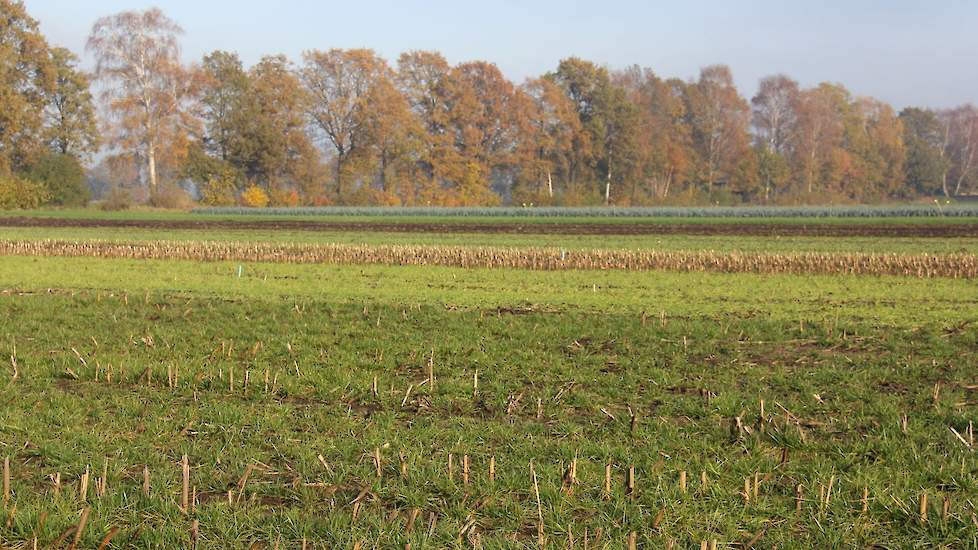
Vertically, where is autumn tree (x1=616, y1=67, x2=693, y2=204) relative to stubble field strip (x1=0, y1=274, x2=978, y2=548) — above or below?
above

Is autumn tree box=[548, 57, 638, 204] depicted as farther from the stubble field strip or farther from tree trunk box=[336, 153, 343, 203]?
the stubble field strip

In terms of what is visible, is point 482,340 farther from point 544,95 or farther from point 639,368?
point 544,95

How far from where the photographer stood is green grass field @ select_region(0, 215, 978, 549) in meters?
6.02

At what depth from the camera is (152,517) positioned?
604 cm

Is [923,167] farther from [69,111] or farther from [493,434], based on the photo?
[493,434]

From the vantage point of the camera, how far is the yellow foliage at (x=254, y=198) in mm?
82250

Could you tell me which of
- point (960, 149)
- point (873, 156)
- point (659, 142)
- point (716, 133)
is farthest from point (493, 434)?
point (960, 149)

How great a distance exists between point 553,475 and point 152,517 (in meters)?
3.00

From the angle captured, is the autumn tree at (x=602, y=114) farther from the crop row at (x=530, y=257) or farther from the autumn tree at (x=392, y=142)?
the crop row at (x=530, y=257)

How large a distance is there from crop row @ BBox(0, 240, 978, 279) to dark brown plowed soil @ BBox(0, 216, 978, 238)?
641 inches

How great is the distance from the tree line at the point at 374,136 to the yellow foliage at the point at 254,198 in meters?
0.21

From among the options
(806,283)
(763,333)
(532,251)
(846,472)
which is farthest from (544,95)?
(846,472)

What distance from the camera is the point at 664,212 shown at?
6981 centimetres

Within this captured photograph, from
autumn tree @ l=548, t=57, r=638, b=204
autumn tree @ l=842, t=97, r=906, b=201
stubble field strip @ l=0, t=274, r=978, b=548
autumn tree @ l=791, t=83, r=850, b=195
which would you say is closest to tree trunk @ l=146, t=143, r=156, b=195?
autumn tree @ l=548, t=57, r=638, b=204
